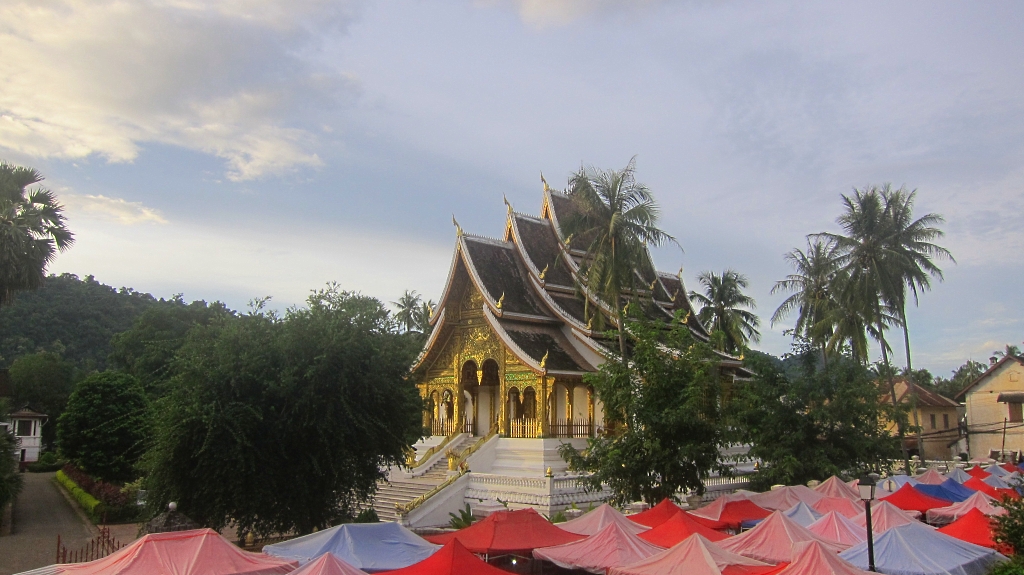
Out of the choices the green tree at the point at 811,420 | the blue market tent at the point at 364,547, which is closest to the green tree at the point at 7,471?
the blue market tent at the point at 364,547

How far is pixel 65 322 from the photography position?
6044 cm

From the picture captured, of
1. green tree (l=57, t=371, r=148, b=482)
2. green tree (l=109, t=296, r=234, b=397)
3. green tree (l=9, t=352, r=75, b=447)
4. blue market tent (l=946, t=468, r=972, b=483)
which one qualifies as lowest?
blue market tent (l=946, t=468, r=972, b=483)

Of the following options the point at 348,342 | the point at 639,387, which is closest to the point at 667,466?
the point at 639,387

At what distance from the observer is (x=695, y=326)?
30.0 m

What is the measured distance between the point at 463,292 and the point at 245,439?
525 inches

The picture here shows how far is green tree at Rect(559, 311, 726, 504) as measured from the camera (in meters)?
15.2

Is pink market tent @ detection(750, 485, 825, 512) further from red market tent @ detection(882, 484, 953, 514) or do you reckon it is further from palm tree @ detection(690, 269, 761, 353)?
palm tree @ detection(690, 269, 761, 353)

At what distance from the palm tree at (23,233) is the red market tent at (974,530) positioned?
20882 mm

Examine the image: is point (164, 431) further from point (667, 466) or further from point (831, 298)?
point (831, 298)

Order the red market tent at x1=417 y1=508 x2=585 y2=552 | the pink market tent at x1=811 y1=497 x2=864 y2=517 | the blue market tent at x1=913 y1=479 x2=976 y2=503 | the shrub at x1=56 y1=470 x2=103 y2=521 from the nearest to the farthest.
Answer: the red market tent at x1=417 y1=508 x2=585 y2=552
the pink market tent at x1=811 y1=497 x2=864 y2=517
the blue market tent at x1=913 y1=479 x2=976 y2=503
the shrub at x1=56 y1=470 x2=103 y2=521

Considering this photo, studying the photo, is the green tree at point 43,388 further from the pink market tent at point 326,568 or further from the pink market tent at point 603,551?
the pink market tent at point 326,568

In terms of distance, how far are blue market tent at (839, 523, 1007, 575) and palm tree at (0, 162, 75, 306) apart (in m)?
19.6

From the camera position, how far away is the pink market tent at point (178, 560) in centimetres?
912

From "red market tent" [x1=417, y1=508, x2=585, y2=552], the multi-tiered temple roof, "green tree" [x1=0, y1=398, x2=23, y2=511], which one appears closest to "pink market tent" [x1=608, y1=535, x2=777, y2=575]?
"red market tent" [x1=417, y1=508, x2=585, y2=552]
